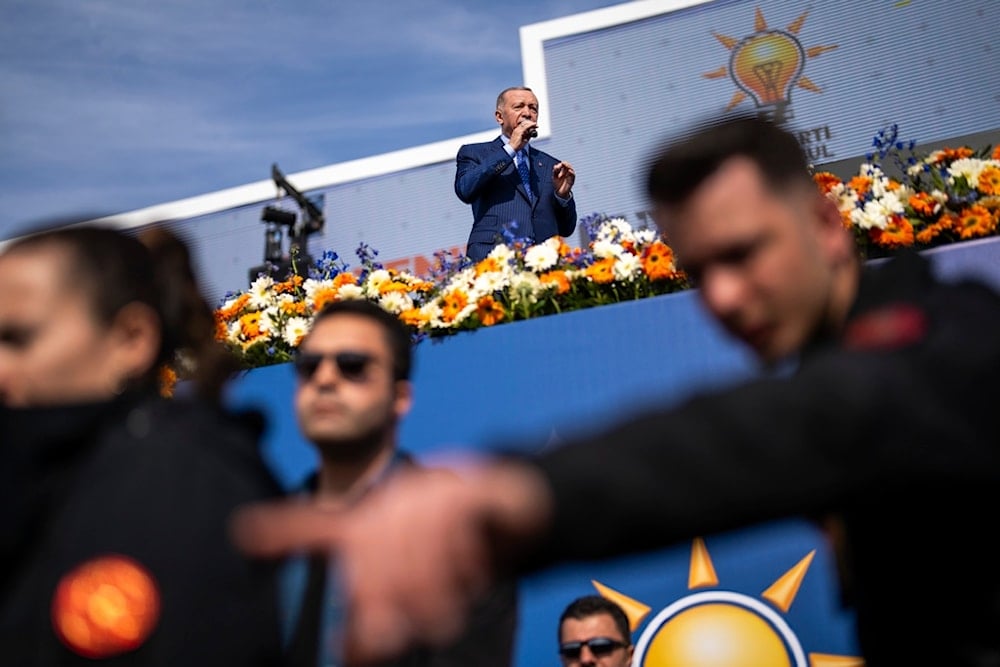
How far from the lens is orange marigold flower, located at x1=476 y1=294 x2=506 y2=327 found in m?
4.11

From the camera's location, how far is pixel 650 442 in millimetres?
694

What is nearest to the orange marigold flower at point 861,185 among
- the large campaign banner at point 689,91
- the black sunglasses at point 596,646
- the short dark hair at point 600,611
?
the short dark hair at point 600,611

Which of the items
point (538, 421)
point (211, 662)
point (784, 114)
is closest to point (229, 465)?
point (211, 662)

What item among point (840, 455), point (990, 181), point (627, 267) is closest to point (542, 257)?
point (627, 267)

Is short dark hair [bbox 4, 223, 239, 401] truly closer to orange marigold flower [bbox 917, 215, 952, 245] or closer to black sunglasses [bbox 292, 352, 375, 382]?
black sunglasses [bbox 292, 352, 375, 382]

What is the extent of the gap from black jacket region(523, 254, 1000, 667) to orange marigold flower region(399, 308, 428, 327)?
11.0 feet

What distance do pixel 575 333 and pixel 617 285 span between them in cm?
34

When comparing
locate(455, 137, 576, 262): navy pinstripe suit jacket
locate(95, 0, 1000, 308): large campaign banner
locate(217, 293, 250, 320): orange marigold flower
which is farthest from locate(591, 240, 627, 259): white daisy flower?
locate(95, 0, 1000, 308): large campaign banner

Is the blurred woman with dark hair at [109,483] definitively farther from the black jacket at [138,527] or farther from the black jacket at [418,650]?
the black jacket at [418,650]

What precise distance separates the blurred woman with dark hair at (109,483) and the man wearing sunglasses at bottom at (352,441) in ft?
1.50

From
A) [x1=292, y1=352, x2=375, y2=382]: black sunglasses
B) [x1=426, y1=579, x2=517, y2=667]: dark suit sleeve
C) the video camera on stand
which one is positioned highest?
the video camera on stand

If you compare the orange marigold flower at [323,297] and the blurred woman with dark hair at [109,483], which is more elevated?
the orange marigold flower at [323,297]

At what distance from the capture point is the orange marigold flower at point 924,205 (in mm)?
3758

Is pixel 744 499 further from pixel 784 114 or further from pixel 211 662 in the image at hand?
pixel 784 114
